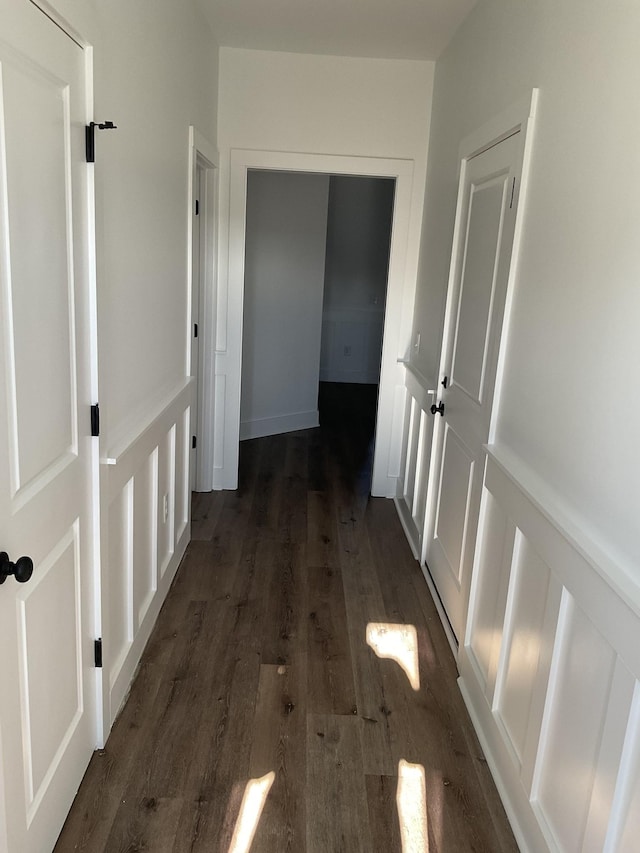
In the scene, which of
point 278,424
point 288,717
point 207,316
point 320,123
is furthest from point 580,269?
point 278,424

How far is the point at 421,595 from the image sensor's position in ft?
10.3

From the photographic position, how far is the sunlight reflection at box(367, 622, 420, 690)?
8.42 ft

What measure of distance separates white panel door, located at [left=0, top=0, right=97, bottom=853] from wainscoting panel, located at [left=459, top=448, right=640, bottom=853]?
121 centimetres

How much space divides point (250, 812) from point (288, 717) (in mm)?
420

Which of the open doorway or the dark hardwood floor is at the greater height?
the open doorway

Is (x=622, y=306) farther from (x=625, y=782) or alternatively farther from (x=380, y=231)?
(x=380, y=231)

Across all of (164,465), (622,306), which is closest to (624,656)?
(622,306)

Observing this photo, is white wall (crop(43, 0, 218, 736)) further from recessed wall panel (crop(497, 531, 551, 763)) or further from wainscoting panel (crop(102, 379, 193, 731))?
recessed wall panel (crop(497, 531, 551, 763))

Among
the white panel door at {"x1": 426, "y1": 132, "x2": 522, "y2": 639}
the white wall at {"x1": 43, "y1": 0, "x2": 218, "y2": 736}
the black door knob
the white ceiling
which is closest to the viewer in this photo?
the black door knob

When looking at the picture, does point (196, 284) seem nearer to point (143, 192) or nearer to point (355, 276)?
point (143, 192)

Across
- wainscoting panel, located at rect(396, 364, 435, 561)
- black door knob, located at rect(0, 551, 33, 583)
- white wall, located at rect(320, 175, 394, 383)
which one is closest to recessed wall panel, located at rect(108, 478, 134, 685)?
black door knob, located at rect(0, 551, 33, 583)

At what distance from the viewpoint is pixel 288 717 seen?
2.25 m

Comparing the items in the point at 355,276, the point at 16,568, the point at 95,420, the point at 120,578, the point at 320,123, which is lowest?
the point at 120,578

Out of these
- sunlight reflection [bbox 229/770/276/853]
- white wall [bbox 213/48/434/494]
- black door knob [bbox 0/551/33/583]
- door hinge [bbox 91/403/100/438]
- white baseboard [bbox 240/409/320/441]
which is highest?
white wall [bbox 213/48/434/494]
